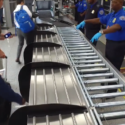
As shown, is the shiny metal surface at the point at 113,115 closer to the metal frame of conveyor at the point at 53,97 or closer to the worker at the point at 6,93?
the metal frame of conveyor at the point at 53,97

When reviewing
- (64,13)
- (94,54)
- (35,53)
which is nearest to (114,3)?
(94,54)

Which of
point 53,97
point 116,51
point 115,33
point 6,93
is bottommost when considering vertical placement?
point 6,93

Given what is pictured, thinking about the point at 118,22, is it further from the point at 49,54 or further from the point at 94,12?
the point at 94,12

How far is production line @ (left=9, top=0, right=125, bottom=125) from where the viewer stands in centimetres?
103

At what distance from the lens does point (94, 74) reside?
155cm

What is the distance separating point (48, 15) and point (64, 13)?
32.4 inches

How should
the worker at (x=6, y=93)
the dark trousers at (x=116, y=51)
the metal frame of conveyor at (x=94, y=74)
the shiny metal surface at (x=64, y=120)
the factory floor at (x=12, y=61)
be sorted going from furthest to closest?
the factory floor at (x=12, y=61), the dark trousers at (x=116, y=51), the worker at (x=6, y=93), the metal frame of conveyor at (x=94, y=74), the shiny metal surface at (x=64, y=120)

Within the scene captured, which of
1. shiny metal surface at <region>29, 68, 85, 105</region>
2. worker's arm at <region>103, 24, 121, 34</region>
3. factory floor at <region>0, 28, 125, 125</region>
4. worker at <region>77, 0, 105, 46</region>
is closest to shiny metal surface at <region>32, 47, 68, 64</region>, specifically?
shiny metal surface at <region>29, 68, 85, 105</region>

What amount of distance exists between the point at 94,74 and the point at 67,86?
0.37 meters

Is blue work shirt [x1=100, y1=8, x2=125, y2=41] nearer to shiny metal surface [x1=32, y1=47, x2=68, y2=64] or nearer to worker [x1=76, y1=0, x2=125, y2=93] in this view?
worker [x1=76, y1=0, x2=125, y2=93]

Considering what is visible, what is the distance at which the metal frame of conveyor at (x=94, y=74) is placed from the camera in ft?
3.64

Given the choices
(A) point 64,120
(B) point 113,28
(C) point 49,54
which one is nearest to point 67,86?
(A) point 64,120

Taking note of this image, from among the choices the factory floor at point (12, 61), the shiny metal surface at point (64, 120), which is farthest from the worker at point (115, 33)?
the shiny metal surface at point (64, 120)

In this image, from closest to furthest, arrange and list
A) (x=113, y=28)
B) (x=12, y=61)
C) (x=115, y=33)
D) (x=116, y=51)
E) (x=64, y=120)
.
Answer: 1. (x=64, y=120)
2. (x=113, y=28)
3. (x=115, y=33)
4. (x=116, y=51)
5. (x=12, y=61)
